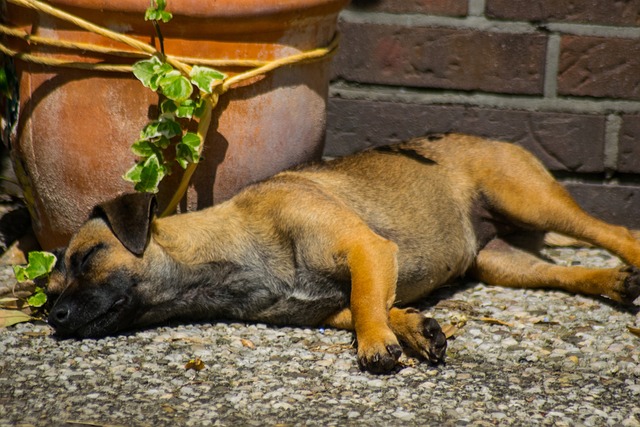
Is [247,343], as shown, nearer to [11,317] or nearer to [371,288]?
[371,288]

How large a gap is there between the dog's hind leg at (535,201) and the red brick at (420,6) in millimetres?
831

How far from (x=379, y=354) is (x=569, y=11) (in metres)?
2.54

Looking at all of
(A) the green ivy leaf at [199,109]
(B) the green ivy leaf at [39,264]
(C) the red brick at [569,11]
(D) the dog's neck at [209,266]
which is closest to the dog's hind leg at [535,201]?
(C) the red brick at [569,11]

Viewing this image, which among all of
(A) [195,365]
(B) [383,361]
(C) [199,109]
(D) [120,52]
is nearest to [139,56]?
(D) [120,52]

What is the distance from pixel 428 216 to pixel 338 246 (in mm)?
837

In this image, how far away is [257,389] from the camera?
3898mm

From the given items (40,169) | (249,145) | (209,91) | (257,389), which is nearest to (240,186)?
(249,145)

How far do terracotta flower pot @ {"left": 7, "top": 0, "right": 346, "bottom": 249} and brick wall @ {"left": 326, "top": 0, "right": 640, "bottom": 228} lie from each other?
893mm

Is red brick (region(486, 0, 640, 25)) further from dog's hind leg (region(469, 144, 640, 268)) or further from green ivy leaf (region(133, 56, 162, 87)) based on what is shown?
green ivy leaf (region(133, 56, 162, 87))

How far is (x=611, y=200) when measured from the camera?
19.1 feet

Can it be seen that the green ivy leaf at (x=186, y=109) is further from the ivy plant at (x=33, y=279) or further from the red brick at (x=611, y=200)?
the red brick at (x=611, y=200)

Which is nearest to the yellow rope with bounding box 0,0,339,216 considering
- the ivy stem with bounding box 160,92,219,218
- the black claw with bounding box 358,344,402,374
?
the ivy stem with bounding box 160,92,219,218

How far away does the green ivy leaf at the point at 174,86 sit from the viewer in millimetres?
4312

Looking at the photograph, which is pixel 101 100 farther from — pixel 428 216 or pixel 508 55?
pixel 508 55
